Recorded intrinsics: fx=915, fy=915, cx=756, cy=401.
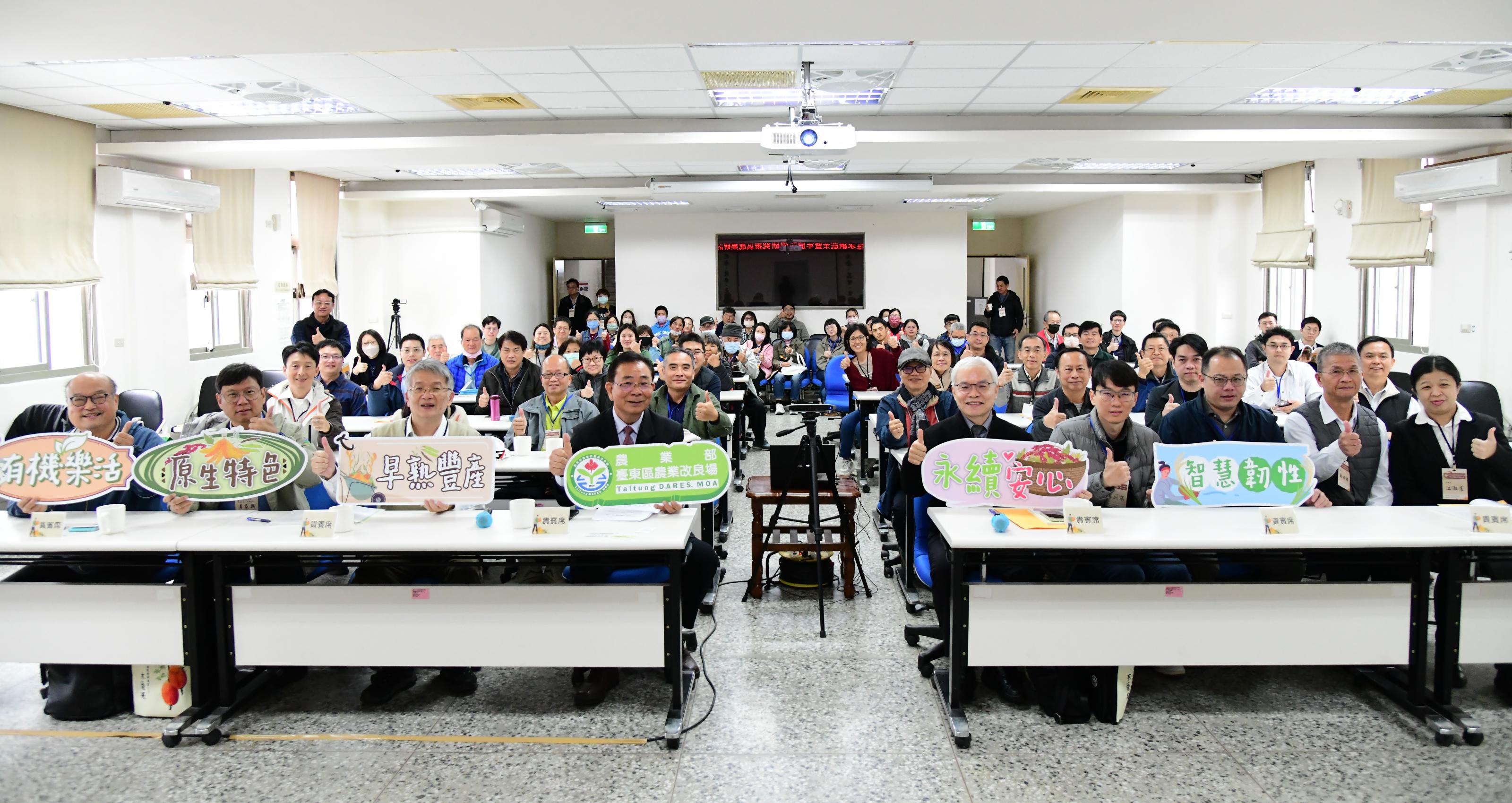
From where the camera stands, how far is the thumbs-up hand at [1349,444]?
11.2ft

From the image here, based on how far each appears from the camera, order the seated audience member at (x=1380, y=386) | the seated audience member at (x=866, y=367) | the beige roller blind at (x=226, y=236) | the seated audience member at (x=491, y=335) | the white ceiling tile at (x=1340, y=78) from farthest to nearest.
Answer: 1. the seated audience member at (x=491, y=335)
2. the beige roller blind at (x=226, y=236)
3. the seated audience member at (x=866, y=367)
4. the white ceiling tile at (x=1340, y=78)
5. the seated audience member at (x=1380, y=386)

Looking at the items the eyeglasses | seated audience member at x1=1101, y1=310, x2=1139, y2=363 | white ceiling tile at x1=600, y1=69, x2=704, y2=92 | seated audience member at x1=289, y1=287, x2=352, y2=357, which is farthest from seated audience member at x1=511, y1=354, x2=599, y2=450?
seated audience member at x1=1101, y1=310, x2=1139, y2=363

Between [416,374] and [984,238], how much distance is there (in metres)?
15.0

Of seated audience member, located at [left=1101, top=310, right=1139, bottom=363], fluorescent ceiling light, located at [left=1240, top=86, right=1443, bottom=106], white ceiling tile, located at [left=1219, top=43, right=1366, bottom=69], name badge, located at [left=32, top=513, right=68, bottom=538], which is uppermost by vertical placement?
fluorescent ceiling light, located at [left=1240, top=86, right=1443, bottom=106]

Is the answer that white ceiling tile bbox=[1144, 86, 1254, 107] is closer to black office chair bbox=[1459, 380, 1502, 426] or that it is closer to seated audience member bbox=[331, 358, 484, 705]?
black office chair bbox=[1459, 380, 1502, 426]

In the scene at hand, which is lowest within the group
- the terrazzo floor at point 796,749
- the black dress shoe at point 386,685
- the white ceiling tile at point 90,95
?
the terrazzo floor at point 796,749

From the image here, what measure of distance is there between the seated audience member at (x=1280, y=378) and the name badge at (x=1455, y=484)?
251 centimetres

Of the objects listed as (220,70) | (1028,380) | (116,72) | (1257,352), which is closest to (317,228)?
(116,72)

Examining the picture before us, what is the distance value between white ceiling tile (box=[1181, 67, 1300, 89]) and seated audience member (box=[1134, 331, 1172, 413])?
1726 millimetres

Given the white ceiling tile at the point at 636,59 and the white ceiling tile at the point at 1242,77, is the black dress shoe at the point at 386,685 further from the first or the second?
the white ceiling tile at the point at 1242,77

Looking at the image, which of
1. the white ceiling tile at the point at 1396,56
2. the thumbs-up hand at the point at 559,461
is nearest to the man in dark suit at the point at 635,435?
the thumbs-up hand at the point at 559,461

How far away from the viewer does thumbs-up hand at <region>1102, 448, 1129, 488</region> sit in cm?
324

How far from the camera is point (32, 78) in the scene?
18.3 feet

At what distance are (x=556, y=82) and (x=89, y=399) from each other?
364 centimetres
